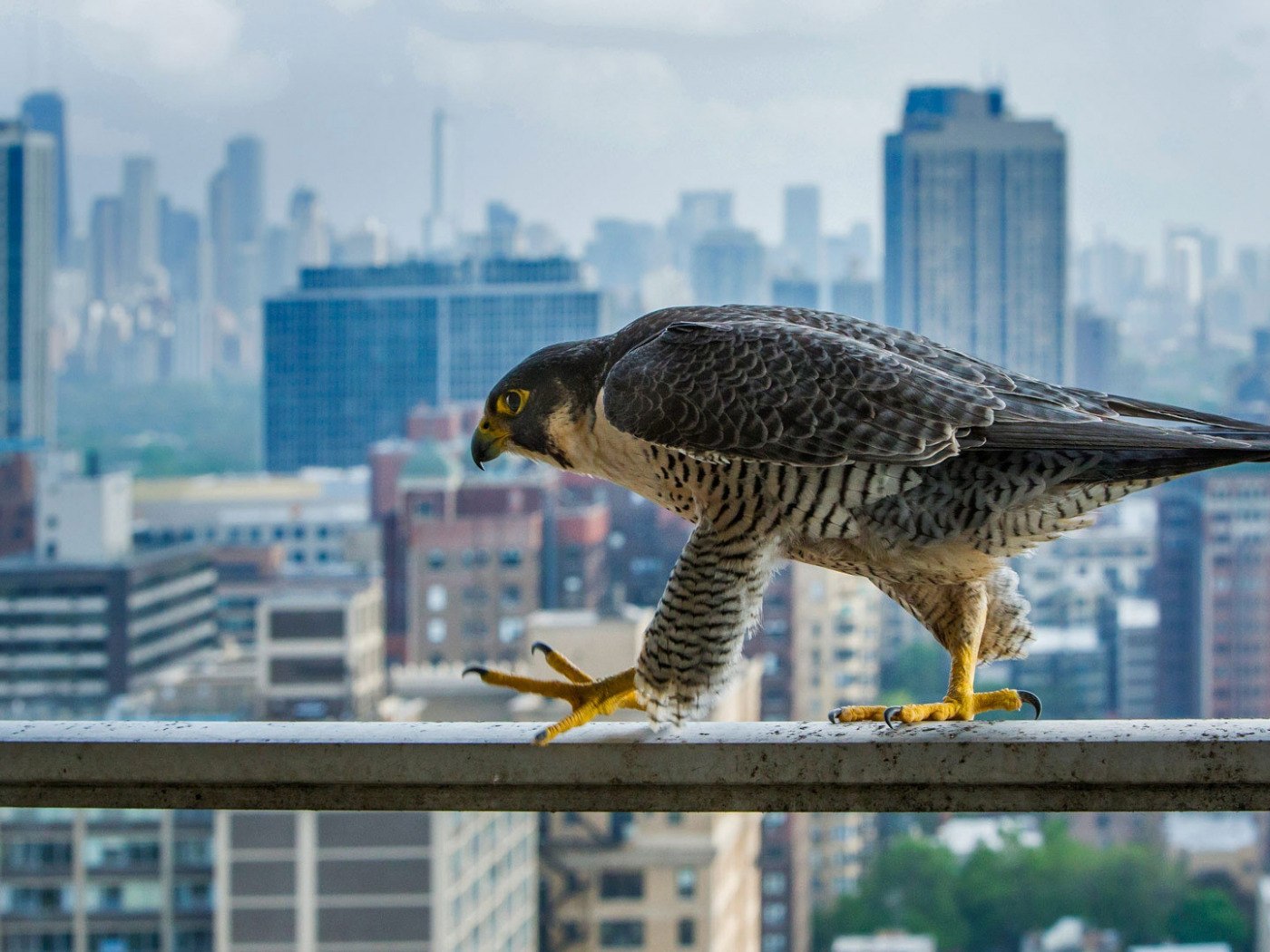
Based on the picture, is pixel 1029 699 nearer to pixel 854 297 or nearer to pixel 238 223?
pixel 854 297

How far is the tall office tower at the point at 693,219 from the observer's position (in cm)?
3600

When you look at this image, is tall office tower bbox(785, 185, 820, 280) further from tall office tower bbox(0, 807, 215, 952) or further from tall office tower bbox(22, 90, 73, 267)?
tall office tower bbox(0, 807, 215, 952)

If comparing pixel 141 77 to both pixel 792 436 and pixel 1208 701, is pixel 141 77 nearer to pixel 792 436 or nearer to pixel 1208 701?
Answer: pixel 1208 701

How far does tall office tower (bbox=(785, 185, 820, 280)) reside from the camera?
35.2 meters

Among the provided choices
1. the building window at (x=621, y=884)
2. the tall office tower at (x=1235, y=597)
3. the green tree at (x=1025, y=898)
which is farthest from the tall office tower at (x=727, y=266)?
the building window at (x=621, y=884)

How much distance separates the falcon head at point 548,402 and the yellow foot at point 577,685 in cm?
19

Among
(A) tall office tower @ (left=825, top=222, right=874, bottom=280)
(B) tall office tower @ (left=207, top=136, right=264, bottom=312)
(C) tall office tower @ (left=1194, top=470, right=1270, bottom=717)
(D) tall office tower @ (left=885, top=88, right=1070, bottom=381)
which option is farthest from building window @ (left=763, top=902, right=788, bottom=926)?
(B) tall office tower @ (left=207, top=136, right=264, bottom=312)

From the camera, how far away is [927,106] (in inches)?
1249

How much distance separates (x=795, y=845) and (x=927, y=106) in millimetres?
22204

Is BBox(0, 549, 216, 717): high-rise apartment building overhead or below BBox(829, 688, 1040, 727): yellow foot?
below

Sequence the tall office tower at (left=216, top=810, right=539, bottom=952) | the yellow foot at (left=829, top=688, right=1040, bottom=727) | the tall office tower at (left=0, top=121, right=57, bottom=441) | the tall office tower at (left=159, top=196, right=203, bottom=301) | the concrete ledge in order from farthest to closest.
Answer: the tall office tower at (left=159, top=196, right=203, bottom=301), the tall office tower at (left=0, top=121, right=57, bottom=441), the tall office tower at (left=216, top=810, right=539, bottom=952), the yellow foot at (left=829, top=688, right=1040, bottom=727), the concrete ledge

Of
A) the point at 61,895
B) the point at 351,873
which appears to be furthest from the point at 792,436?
the point at 61,895

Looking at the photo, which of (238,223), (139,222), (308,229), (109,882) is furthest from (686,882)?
(238,223)

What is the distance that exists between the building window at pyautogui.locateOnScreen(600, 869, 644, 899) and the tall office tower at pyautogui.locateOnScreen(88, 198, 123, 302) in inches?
1233
